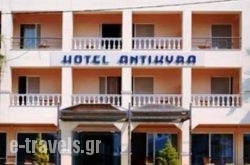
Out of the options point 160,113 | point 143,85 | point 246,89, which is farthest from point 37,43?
point 246,89

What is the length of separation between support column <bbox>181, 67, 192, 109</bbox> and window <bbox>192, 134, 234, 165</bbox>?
209 cm

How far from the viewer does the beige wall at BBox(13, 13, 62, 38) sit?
115 ft

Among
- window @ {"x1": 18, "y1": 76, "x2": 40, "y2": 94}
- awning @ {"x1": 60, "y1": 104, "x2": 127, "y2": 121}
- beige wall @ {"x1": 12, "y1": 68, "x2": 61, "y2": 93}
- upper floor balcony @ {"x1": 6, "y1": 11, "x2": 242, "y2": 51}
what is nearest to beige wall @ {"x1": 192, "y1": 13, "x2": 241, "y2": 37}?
upper floor balcony @ {"x1": 6, "y1": 11, "x2": 242, "y2": 51}

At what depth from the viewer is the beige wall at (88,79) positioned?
115 feet

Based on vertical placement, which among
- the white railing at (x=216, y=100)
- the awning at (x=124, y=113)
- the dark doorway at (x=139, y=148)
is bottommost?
the dark doorway at (x=139, y=148)

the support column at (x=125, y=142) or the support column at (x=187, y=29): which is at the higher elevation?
the support column at (x=187, y=29)

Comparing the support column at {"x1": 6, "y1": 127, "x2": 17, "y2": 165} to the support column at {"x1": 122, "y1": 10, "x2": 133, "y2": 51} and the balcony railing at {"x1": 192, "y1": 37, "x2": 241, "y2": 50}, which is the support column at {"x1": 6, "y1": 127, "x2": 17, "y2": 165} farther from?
the balcony railing at {"x1": 192, "y1": 37, "x2": 241, "y2": 50}

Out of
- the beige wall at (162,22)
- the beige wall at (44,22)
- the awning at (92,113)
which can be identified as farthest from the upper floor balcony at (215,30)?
the beige wall at (44,22)

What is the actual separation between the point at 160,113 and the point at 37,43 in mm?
7524

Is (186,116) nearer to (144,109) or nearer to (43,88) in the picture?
(144,109)

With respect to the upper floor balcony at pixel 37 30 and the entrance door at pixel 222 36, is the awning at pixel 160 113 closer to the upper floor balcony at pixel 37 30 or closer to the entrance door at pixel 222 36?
the entrance door at pixel 222 36

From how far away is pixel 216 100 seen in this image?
33.6m

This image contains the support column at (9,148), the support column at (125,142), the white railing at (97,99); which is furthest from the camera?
the support column at (9,148)

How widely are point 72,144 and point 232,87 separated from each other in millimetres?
8116
